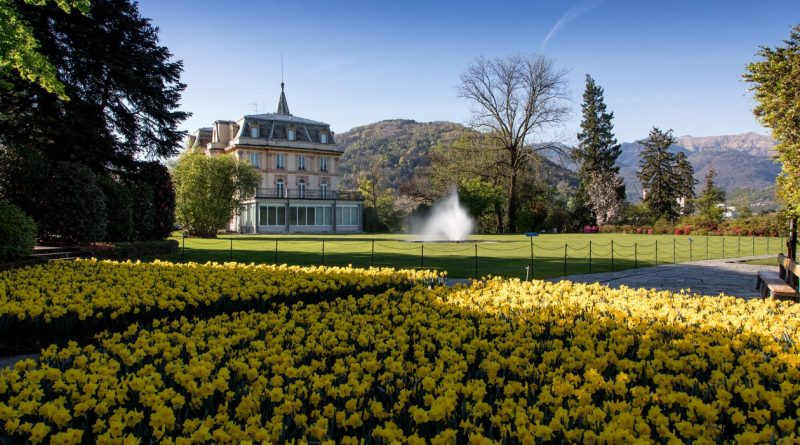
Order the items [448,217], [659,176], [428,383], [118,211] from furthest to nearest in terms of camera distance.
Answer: [659,176], [448,217], [118,211], [428,383]

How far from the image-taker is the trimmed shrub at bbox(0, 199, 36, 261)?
481 inches

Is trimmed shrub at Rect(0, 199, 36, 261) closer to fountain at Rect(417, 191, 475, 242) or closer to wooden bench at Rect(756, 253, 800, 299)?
wooden bench at Rect(756, 253, 800, 299)

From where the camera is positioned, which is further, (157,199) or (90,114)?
(157,199)

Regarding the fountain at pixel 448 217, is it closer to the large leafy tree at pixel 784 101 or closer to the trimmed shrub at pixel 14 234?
the large leafy tree at pixel 784 101

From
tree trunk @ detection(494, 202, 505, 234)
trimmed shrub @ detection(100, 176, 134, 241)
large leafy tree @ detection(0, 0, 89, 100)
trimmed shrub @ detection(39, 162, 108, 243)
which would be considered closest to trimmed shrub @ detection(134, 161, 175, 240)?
trimmed shrub @ detection(100, 176, 134, 241)

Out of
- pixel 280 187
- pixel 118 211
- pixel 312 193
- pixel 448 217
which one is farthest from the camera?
pixel 312 193

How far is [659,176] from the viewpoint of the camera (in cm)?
6594

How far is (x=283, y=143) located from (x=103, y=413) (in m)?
57.2

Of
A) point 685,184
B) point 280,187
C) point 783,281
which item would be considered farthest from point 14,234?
point 685,184

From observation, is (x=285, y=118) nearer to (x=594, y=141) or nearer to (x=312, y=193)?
(x=312, y=193)

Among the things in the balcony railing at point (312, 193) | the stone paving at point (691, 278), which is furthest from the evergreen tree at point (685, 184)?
the stone paving at point (691, 278)

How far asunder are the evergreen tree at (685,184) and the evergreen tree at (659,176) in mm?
577

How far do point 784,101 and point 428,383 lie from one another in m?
13.8

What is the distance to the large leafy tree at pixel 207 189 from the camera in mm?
36062
